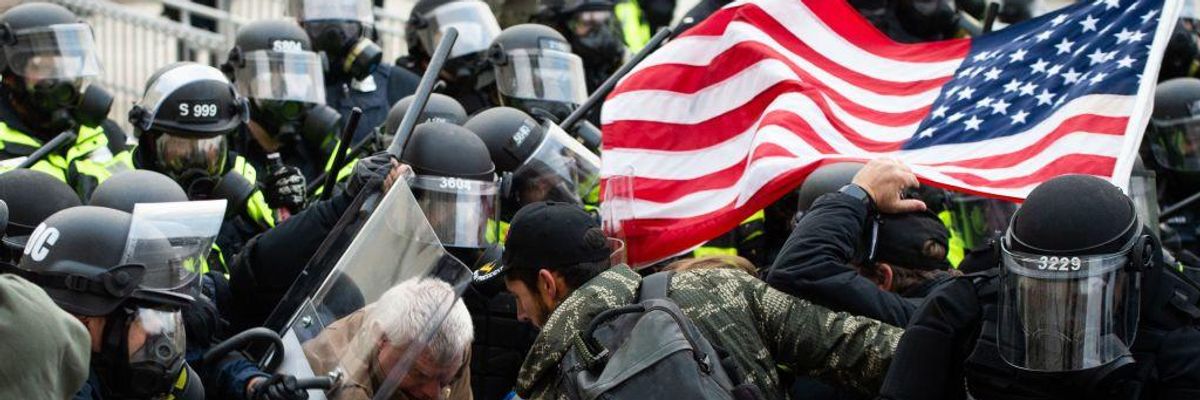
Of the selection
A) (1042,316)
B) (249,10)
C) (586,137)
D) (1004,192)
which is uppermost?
(1042,316)

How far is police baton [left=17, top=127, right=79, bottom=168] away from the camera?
25.1 ft

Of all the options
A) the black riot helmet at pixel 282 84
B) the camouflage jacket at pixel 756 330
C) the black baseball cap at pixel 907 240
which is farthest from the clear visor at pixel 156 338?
the black riot helmet at pixel 282 84

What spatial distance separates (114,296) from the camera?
5.03 metres

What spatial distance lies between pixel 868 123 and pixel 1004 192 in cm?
88

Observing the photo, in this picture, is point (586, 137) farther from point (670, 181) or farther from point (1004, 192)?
point (1004, 192)

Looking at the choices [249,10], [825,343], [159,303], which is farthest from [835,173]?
[249,10]

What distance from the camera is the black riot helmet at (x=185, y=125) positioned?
7.79 m

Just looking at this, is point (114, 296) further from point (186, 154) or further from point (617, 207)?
point (186, 154)

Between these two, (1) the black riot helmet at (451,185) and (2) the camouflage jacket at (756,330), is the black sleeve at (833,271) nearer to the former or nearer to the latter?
(2) the camouflage jacket at (756,330)

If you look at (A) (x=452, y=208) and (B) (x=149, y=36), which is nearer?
(A) (x=452, y=208)

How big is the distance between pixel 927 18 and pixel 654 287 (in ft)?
20.5

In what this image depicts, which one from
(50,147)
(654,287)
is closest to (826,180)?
(654,287)

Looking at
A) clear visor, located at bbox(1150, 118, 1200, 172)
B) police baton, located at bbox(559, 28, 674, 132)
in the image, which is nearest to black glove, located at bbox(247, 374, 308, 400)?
police baton, located at bbox(559, 28, 674, 132)

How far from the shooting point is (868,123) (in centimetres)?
720
